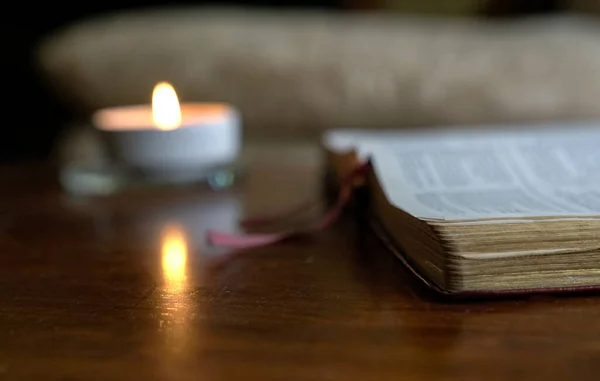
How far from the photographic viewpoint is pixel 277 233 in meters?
0.56

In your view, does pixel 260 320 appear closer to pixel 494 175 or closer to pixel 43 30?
pixel 494 175

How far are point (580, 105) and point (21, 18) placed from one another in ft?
4.10

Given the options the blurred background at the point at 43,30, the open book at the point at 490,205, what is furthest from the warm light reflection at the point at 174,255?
the blurred background at the point at 43,30

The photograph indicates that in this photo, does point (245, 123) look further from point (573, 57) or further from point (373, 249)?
point (373, 249)

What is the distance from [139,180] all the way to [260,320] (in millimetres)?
479

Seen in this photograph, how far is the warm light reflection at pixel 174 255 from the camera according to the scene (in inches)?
17.5

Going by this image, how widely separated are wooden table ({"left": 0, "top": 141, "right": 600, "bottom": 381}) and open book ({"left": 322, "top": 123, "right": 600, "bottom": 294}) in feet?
0.05

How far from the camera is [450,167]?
54 centimetres

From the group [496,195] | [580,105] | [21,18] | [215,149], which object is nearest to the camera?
[496,195]

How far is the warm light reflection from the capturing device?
0.44 metres

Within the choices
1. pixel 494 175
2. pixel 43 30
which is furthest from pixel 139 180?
pixel 43 30

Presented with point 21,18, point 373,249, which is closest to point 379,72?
point 373,249

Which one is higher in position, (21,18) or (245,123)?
(21,18)

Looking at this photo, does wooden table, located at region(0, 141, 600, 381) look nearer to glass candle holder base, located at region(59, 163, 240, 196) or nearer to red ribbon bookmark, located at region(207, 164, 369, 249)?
red ribbon bookmark, located at region(207, 164, 369, 249)
